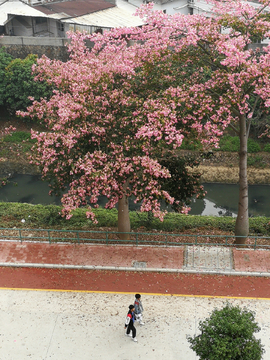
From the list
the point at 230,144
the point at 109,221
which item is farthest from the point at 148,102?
the point at 230,144

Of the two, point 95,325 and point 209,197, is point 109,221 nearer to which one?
point 95,325

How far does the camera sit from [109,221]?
75.3 ft

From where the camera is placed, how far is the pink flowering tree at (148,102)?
15.1 m

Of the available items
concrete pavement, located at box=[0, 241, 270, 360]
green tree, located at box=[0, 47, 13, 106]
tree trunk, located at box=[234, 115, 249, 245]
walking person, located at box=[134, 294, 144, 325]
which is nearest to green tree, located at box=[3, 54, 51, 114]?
green tree, located at box=[0, 47, 13, 106]

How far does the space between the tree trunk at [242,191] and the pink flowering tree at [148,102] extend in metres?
0.08

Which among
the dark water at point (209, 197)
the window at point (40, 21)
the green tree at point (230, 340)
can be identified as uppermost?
the window at point (40, 21)

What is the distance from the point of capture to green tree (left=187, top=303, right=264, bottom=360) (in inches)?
420

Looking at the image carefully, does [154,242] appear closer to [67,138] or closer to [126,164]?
[126,164]

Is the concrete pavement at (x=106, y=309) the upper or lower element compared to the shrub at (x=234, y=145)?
lower

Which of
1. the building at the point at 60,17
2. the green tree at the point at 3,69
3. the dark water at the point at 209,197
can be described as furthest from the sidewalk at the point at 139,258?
the building at the point at 60,17

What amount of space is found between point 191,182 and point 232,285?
516 cm

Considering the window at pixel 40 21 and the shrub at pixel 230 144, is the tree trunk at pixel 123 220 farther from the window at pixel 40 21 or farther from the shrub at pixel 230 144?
the window at pixel 40 21

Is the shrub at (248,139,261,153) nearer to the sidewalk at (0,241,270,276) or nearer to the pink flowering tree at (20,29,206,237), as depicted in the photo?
the sidewalk at (0,241,270,276)

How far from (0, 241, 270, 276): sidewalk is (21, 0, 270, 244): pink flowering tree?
2.85 metres
